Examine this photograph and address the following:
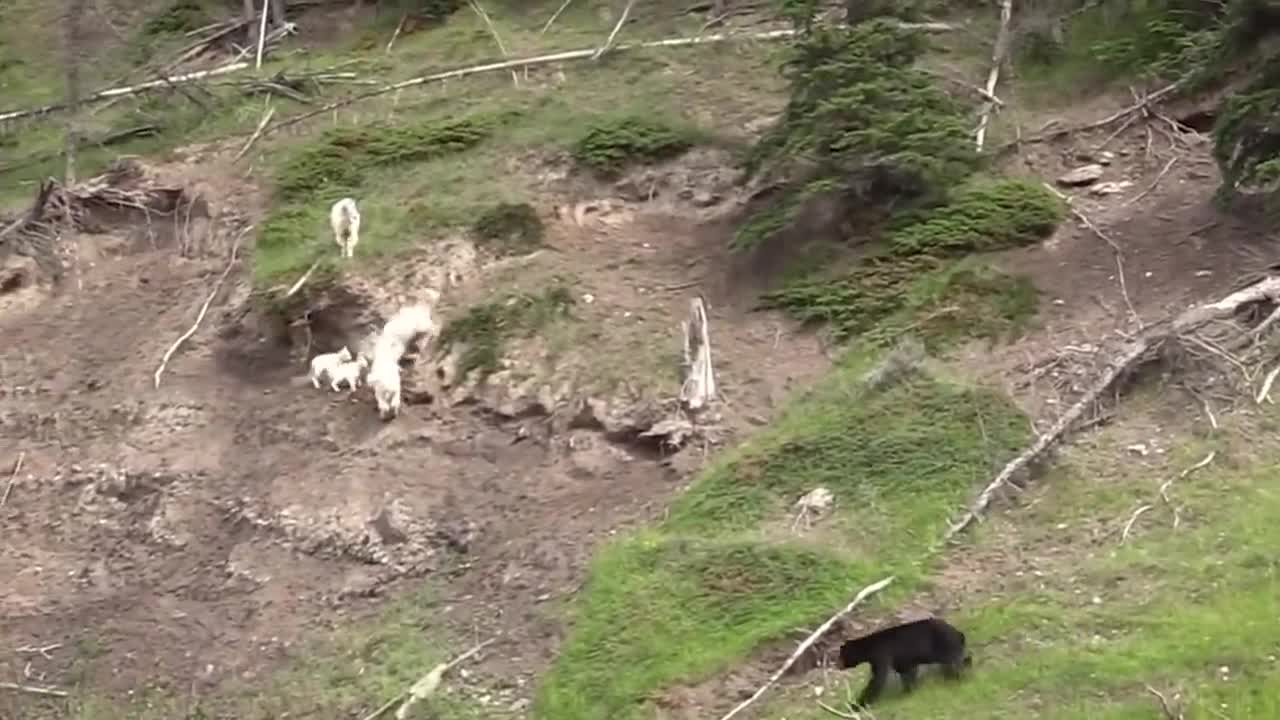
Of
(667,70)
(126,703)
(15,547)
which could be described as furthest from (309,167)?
(126,703)

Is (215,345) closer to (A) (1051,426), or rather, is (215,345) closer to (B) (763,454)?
(B) (763,454)

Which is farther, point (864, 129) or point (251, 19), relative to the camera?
point (251, 19)

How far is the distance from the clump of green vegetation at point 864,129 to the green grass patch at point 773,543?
226 centimetres

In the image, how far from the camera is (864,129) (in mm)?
13547

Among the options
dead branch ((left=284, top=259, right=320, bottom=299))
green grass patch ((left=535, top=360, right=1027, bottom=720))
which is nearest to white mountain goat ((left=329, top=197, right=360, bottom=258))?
dead branch ((left=284, top=259, right=320, bottom=299))

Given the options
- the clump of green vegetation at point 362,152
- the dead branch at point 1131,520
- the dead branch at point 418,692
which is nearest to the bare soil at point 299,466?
the dead branch at point 418,692

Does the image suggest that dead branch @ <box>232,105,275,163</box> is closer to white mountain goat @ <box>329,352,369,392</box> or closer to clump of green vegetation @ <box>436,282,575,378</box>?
white mountain goat @ <box>329,352,369,392</box>

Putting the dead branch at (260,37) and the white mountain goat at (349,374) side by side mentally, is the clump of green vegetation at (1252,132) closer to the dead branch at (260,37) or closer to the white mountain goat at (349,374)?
the white mountain goat at (349,374)

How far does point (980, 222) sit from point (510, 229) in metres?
4.14

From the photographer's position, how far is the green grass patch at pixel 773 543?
9938 mm

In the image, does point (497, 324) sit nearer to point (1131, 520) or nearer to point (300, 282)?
point (300, 282)

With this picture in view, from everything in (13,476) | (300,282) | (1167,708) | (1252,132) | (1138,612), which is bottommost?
(13,476)

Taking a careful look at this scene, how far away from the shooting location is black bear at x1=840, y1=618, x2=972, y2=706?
28.4 feet

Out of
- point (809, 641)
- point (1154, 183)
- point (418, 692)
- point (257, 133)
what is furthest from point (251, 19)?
point (809, 641)
